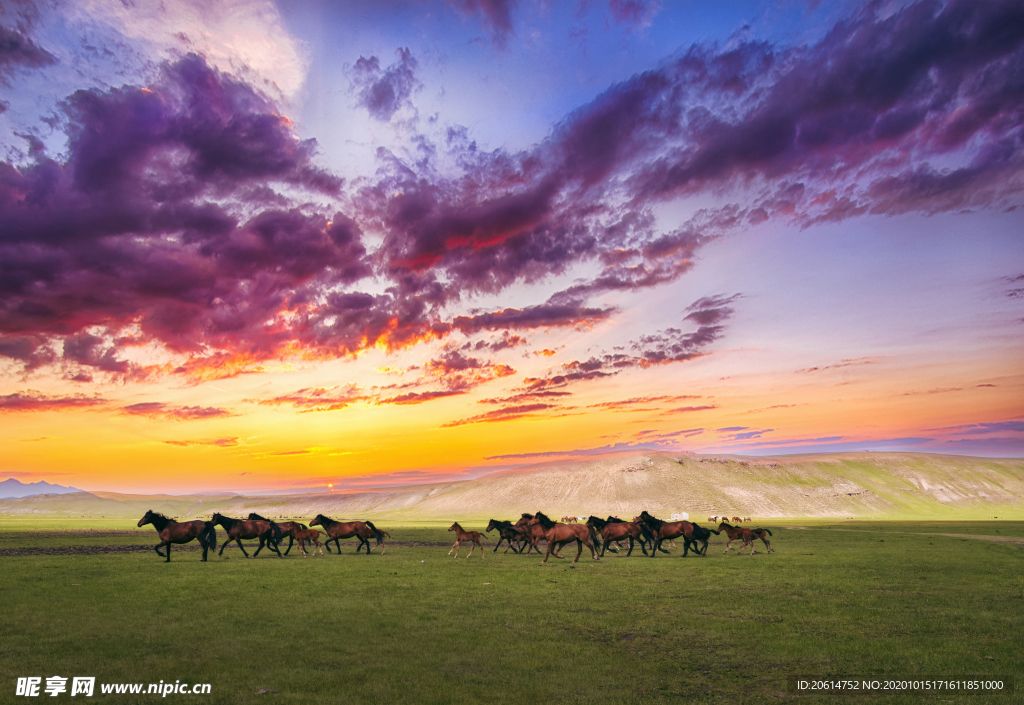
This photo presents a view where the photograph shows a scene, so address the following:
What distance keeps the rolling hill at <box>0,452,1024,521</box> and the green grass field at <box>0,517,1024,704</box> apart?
124m

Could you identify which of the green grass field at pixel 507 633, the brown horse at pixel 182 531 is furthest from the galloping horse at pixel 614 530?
the brown horse at pixel 182 531

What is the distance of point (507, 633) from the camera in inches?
520

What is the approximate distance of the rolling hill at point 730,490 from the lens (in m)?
148

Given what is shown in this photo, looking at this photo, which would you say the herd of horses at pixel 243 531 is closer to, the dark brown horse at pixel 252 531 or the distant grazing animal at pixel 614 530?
the dark brown horse at pixel 252 531

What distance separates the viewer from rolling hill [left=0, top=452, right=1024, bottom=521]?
486ft

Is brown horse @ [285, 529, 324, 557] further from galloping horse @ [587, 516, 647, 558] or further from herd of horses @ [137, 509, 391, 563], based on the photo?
galloping horse @ [587, 516, 647, 558]

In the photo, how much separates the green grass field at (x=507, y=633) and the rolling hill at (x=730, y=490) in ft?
407

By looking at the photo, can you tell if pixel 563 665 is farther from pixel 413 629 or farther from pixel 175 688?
pixel 175 688

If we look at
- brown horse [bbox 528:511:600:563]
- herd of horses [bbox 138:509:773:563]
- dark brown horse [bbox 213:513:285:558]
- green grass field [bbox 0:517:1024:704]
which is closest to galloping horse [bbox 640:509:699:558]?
herd of horses [bbox 138:509:773:563]

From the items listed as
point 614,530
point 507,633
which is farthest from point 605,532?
point 507,633

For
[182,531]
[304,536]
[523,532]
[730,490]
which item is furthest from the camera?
[730,490]

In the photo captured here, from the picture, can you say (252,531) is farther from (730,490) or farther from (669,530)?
(730,490)

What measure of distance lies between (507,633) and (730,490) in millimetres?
159837

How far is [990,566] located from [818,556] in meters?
7.84
